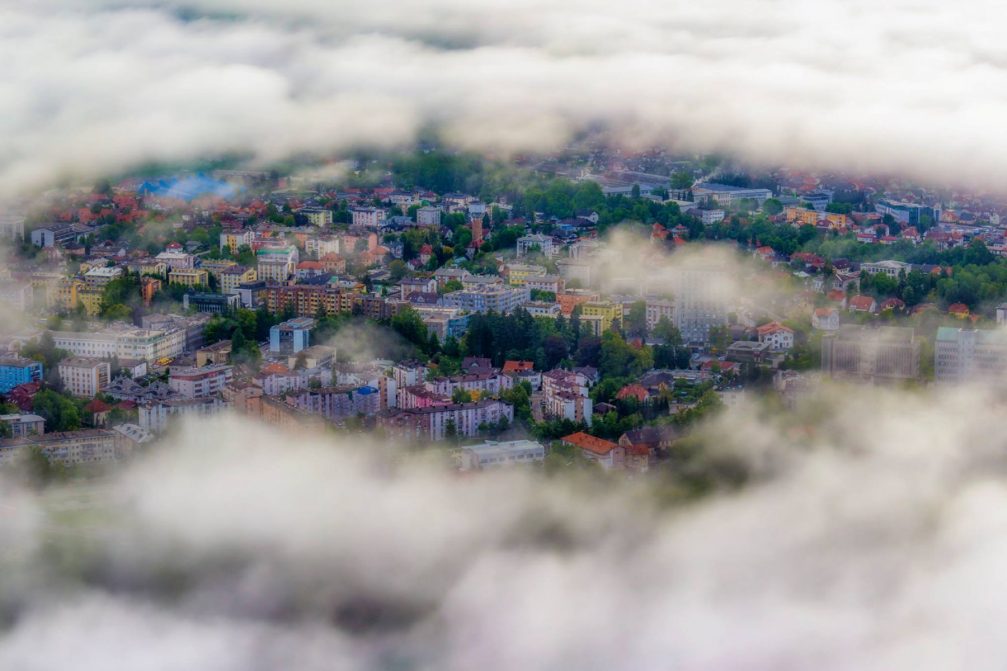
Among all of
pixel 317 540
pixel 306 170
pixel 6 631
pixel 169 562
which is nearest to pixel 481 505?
pixel 317 540

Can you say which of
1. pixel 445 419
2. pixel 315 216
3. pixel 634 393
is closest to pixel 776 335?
pixel 634 393

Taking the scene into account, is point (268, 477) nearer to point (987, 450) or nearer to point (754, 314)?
point (987, 450)

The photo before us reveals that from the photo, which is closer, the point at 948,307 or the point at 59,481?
the point at 59,481

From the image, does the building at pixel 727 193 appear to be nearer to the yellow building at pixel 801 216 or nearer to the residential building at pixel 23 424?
the yellow building at pixel 801 216

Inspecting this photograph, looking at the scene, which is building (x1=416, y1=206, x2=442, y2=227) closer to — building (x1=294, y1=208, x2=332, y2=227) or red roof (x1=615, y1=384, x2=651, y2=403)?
building (x1=294, y1=208, x2=332, y2=227)

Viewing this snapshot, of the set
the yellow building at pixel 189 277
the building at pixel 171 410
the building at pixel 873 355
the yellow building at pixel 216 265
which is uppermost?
the building at pixel 873 355

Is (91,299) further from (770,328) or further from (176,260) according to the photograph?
(770,328)

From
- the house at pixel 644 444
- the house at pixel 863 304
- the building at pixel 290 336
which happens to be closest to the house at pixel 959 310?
the house at pixel 863 304
